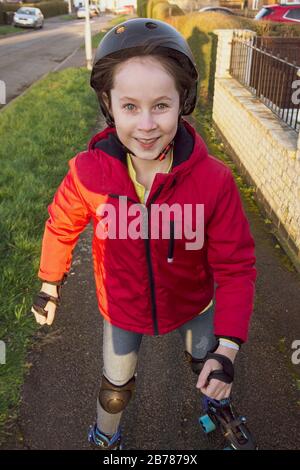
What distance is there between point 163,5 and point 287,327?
1777 centimetres

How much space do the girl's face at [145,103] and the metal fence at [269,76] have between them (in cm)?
321

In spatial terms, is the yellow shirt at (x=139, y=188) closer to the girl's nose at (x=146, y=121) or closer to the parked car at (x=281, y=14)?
the girl's nose at (x=146, y=121)

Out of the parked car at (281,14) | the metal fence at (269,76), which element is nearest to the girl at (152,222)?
the metal fence at (269,76)

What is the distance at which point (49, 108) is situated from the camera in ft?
32.6

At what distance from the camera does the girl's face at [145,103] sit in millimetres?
1632

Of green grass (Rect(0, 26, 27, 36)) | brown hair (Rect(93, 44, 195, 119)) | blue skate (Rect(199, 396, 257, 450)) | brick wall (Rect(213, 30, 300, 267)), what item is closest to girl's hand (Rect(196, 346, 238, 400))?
blue skate (Rect(199, 396, 257, 450))

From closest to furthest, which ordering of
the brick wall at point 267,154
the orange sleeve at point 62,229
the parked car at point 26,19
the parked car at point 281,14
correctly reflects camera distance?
the orange sleeve at point 62,229, the brick wall at point 267,154, the parked car at point 281,14, the parked car at point 26,19

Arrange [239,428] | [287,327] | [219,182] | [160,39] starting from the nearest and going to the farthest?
[160,39] → [219,182] → [239,428] → [287,327]

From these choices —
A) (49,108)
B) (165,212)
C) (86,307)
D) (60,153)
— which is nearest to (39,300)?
(165,212)

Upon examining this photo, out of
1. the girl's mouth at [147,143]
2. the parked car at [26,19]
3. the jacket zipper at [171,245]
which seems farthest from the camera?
the parked car at [26,19]

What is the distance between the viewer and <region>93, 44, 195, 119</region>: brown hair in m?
1.65

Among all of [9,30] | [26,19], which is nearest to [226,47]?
[9,30]

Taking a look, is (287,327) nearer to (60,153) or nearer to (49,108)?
(60,153)

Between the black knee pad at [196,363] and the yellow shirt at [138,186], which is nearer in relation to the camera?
the yellow shirt at [138,186]
